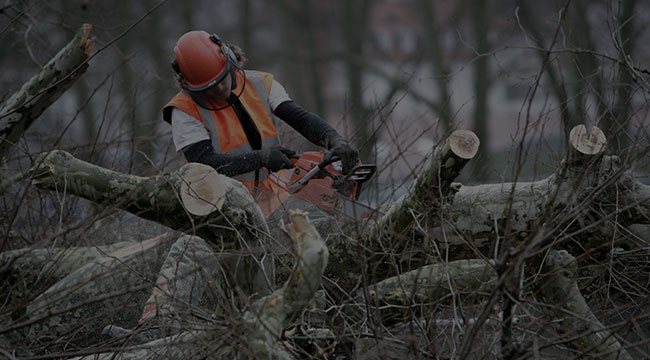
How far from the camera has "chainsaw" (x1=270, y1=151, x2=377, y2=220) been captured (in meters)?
6.52

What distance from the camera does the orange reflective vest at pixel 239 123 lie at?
696cm

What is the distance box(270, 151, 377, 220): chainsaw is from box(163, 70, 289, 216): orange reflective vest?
17cm

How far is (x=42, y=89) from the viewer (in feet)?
21.6

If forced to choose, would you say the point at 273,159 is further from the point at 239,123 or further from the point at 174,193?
the point at 174,193

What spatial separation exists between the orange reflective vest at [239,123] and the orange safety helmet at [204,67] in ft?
0.21

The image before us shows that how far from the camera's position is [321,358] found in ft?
18.1

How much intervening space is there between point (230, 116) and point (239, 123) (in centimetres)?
8

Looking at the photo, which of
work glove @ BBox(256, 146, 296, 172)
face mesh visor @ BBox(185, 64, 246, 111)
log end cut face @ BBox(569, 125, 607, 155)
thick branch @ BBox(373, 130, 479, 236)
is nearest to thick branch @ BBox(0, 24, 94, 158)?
face mesh visor @ BBox(185, 64, 246, 111)

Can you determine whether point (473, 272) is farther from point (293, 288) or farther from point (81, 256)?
point (81, 256)

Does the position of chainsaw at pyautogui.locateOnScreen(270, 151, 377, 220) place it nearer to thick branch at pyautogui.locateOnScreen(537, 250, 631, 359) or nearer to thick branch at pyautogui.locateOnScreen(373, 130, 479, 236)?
thick branch at pyautogui.locateOnScreen(373, 130, 479, 236)

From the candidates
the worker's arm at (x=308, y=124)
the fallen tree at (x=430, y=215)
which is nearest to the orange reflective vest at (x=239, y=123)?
the worker's arm at (x=308, y=124)

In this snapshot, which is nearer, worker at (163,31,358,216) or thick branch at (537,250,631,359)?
thick branch at (537,250,631,359)

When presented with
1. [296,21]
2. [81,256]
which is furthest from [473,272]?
[296,21]

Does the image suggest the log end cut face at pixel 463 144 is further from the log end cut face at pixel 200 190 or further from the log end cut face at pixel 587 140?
the log end cut face at pixel 200 190
